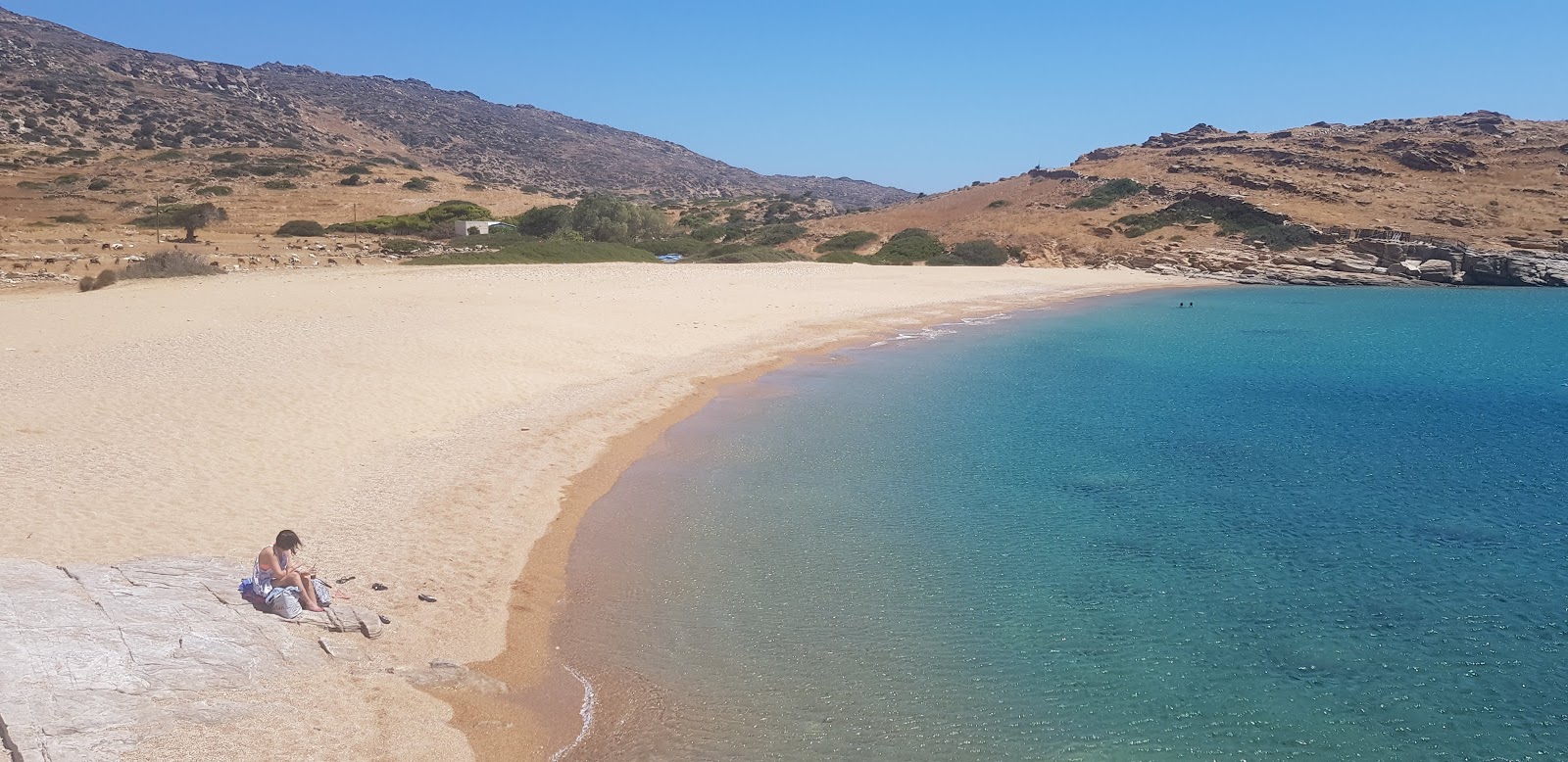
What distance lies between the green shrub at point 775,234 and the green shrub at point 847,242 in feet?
6.68

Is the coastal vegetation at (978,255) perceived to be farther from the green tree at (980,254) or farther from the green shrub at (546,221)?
the green shrub at (546,221)

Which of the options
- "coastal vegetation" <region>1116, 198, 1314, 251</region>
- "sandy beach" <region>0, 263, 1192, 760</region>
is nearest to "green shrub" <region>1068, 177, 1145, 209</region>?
"coastal vegetation" <region>1116, 198, 1314, 251</region>

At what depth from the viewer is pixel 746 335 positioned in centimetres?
2295

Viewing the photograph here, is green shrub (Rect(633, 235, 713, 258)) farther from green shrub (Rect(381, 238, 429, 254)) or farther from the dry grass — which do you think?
green shrub (Rect(381, 238, 429, 254))

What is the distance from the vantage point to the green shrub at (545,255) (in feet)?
109

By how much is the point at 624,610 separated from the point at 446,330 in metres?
12.2

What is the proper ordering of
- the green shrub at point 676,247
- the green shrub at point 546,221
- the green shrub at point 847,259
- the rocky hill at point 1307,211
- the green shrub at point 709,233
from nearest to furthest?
the green shrub at point 676,247
the green shrub at point 546,221
the rocky hill at point 1307,211
the green shrub at point 847,259
the green shrub at point 709,233

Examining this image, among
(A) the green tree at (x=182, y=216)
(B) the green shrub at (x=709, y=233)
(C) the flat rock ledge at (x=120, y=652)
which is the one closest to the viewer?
(C) the flat rock ledge at (x=120, y=652)

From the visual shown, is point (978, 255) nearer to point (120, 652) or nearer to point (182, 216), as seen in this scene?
point (182, 216)

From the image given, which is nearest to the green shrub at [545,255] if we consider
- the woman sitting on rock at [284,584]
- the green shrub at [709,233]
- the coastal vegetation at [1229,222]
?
the green shrub at [709,233]

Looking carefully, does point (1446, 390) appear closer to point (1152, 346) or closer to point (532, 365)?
point (1152, 346)

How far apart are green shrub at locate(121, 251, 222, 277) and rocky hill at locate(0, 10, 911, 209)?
37.3 meters

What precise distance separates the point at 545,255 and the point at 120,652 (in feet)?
102

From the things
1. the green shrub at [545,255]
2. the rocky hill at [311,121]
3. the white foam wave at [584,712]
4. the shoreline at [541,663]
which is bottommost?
the white foam wave at [584,712]
